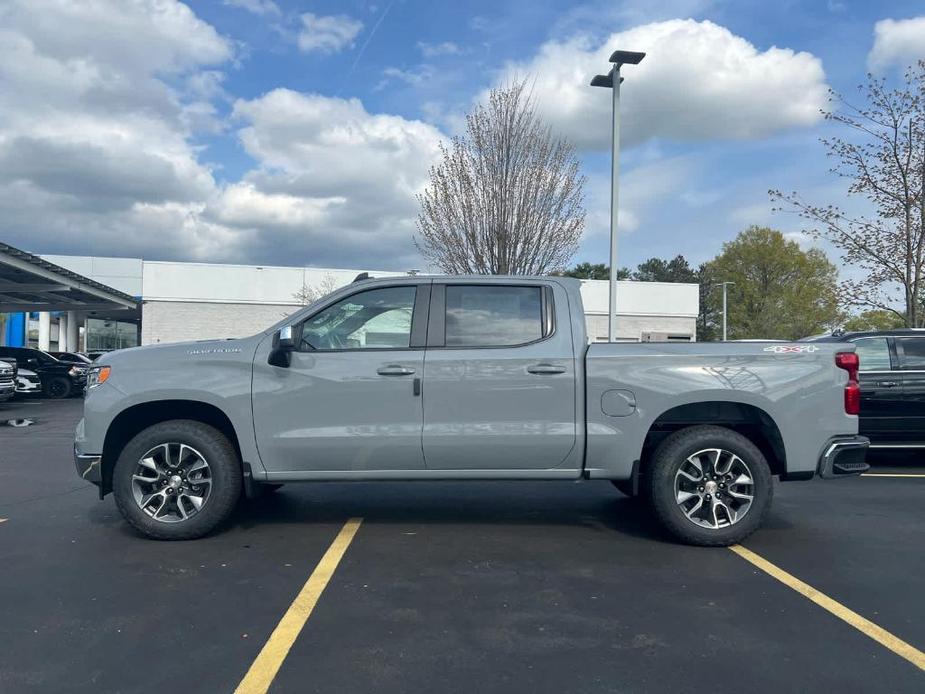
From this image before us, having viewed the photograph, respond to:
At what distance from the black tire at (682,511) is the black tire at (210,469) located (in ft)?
10.2

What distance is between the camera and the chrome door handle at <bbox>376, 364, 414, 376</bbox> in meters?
5.18

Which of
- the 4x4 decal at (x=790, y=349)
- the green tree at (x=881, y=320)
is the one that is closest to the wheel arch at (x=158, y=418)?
the 4x4 decal at (x=790, y=349)

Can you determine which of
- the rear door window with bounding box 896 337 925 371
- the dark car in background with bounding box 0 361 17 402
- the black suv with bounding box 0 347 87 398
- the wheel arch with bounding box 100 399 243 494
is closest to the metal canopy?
the black suv with bounding box 0 347 87 398

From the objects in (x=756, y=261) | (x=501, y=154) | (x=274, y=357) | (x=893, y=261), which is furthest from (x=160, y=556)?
(x=756, y=261)

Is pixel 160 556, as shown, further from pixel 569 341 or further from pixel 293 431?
pixel 569 341

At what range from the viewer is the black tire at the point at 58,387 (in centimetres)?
2173

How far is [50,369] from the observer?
2158 cm

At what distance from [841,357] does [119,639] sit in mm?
4950

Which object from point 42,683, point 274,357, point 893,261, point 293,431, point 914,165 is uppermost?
point 914,165

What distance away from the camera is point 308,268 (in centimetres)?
3856

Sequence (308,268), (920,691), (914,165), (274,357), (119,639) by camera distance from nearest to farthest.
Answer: (920,691) < (119,639) < (274,357) < (914,165) < (308,268)

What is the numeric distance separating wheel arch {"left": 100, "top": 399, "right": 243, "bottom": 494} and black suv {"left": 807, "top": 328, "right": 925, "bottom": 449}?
725cm

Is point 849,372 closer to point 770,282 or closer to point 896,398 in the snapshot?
point 896,398

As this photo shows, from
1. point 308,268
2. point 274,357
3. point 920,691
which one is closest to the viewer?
point 920,691
